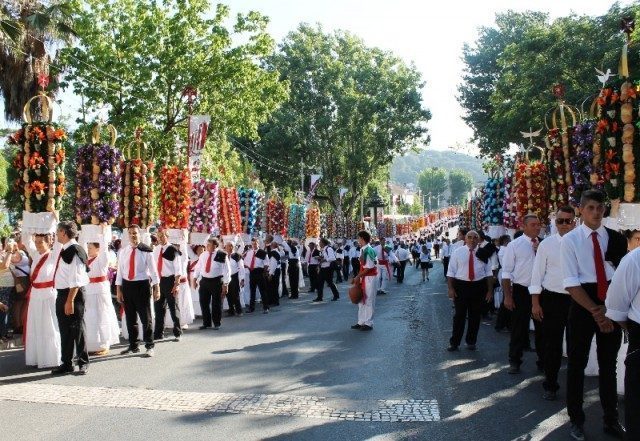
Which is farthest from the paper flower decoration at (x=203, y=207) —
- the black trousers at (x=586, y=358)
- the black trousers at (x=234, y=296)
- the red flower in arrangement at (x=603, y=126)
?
the black trousers at (x=586, y=358)

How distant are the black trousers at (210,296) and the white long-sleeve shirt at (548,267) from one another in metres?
7.92

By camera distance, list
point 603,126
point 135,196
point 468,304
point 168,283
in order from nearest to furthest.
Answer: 1. point 603,126
2. point 468,304
3. point 168,283
4. point 135,196

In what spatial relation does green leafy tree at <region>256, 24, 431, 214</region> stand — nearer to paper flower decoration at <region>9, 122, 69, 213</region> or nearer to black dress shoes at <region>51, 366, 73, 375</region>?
paper flower decoration at <region>9, 122, 69, 213</region>

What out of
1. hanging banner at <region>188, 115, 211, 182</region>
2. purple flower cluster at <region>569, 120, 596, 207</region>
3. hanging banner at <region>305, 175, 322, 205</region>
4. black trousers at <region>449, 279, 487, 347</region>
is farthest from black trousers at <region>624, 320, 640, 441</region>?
hanging banner at <region>305, 175, 322, 205</region>

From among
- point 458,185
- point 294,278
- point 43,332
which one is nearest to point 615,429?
point 43,332

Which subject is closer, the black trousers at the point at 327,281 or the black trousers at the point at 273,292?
the black trousers at the point at 273,292

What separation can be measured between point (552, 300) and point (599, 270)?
1.91 meters

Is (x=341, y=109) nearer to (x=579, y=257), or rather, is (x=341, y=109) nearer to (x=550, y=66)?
(x=550, y=66)

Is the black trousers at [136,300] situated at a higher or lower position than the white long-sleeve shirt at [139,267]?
lower

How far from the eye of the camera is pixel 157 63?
2703 cm

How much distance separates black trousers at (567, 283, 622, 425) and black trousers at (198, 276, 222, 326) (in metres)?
9.18

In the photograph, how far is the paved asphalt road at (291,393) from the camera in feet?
21.9

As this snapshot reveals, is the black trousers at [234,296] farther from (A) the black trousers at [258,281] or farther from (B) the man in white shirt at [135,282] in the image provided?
(B) the man in white shirt at [135,282]

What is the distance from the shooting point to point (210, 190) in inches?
721
